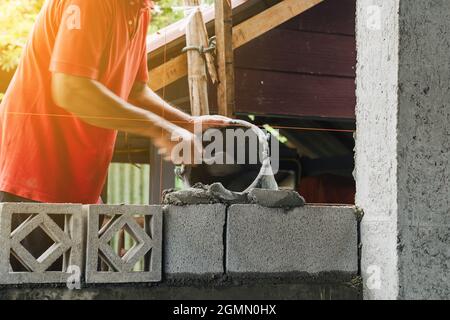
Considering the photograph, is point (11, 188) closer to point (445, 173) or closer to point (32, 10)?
point (32, 10)

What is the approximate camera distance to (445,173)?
445cm

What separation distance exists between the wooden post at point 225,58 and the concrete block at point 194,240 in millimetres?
807

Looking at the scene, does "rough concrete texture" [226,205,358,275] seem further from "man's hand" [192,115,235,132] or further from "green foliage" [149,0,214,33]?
"green foliage" [149,0,214,33]

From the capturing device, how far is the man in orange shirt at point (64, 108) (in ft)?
14.0

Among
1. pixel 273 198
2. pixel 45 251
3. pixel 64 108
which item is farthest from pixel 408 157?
pixel 45 251

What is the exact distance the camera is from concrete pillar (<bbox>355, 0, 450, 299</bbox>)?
431 cm

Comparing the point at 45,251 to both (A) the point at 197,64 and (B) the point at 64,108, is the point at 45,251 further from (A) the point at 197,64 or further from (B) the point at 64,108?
(A) the point at 197,64

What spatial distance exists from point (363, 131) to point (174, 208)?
1.30 meters

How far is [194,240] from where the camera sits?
4.22 meters

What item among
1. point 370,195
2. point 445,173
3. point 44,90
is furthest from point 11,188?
point 445,173

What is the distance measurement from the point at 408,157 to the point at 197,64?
56.5 inches

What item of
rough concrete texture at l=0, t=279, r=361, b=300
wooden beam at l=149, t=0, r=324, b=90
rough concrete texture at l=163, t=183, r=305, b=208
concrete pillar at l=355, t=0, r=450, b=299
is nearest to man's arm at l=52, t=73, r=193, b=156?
wooden beam at l=149, t=0, r=324, b=90

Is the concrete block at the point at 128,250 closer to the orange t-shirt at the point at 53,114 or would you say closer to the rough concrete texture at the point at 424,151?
the orange t-shirt at the point at 53,114

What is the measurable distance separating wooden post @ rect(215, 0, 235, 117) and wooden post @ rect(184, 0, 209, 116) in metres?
0.11
